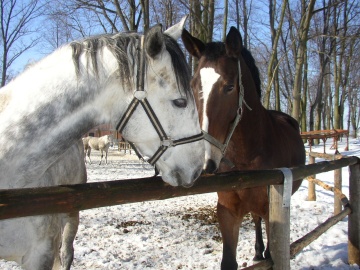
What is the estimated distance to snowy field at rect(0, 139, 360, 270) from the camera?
387 centimetres

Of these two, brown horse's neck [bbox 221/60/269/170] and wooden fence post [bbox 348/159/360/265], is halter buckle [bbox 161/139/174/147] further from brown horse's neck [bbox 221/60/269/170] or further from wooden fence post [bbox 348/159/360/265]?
wooden fence post [bbox 348/159/360/265]

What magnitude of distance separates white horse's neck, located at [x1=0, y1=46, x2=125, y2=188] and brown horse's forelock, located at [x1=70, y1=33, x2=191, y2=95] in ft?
0.11

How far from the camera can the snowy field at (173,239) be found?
12.7ft

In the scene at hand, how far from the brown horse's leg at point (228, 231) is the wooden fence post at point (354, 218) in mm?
1614

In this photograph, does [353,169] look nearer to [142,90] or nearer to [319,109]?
[142,90]

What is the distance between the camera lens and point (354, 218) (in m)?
3.73

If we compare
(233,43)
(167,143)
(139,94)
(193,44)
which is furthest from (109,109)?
(193,44)

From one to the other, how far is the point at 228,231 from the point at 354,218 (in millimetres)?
1733

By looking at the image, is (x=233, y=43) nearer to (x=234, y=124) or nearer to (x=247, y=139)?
(x=234, y=124)

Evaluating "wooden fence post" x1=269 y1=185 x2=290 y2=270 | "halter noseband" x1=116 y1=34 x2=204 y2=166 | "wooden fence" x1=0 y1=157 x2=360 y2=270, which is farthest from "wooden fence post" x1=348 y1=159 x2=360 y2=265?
"halter noseband" x1=116 y1=34 x2=204 y2=166

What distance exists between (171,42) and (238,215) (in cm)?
198

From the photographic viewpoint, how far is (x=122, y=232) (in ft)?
16.4

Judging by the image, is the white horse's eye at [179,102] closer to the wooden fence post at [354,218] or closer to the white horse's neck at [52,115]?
the white horse's neck at [52,115]

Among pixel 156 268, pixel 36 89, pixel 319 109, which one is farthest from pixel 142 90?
pixel 319 109
